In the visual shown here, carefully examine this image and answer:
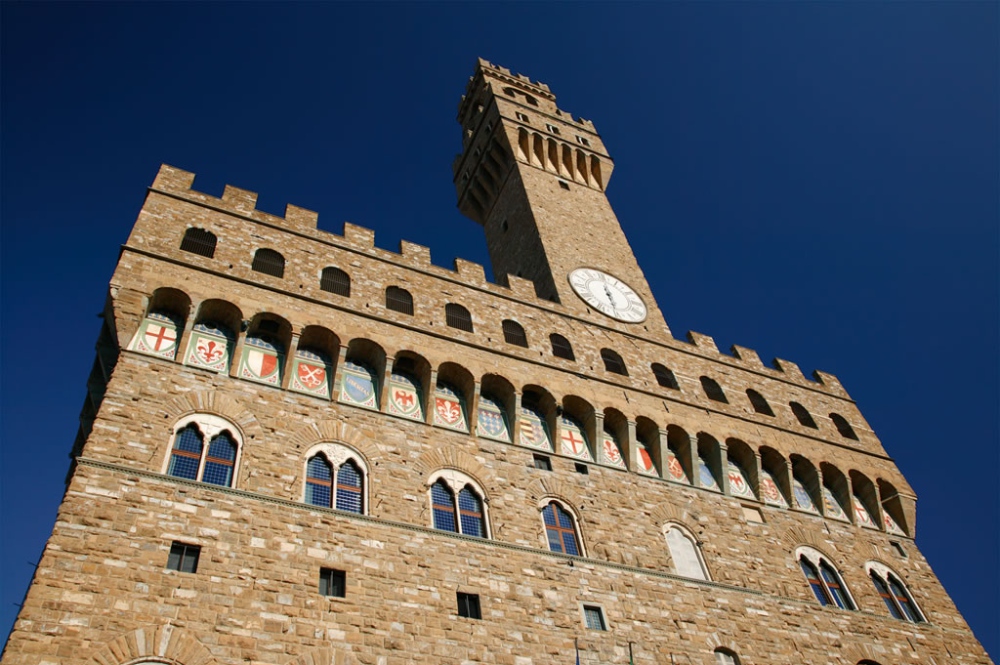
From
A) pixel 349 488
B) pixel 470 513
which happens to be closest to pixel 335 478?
pixel 349 488

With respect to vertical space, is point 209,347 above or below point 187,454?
above

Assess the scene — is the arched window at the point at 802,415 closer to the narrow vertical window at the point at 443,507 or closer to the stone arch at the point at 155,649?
the narrow vertical window at the point at 443,507

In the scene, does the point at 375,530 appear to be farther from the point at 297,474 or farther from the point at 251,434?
the point at 251,434

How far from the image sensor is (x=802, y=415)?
804 inches

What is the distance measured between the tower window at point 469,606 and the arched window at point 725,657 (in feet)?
14.3

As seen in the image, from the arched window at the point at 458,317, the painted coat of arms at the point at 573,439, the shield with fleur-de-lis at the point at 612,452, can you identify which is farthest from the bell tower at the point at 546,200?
the shield with fleur-de-lis at the point at 612,452

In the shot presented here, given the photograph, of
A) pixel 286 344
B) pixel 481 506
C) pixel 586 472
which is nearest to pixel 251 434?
pixel 286 344

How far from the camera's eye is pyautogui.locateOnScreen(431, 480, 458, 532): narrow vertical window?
1317 cm

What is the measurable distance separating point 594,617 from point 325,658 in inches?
180

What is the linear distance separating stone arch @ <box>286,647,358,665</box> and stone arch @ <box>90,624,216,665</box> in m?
1.09

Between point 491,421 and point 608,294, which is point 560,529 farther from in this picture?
point 608,294

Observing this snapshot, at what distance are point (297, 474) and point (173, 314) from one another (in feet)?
12.8

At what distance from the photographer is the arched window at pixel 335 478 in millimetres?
12562

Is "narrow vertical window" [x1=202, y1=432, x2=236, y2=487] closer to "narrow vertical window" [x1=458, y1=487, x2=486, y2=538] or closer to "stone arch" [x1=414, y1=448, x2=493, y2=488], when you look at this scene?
"stone arch" [x1=414, y1=448, x2=493, y2=488]
